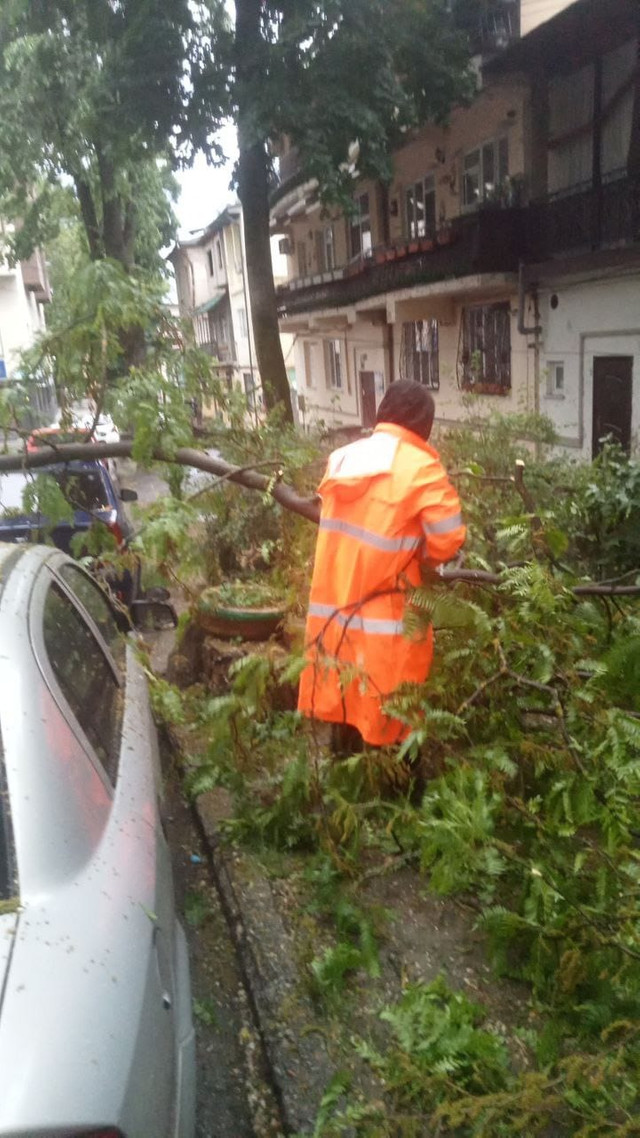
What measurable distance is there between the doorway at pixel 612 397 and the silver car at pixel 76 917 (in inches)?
410

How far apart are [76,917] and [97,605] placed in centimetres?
202

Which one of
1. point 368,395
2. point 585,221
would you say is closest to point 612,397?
point 585,221

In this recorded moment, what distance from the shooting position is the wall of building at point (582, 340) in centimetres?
1145

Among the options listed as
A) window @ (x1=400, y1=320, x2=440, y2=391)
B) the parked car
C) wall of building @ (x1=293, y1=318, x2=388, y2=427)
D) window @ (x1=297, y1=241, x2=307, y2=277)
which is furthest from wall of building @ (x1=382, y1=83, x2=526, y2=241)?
the parked car

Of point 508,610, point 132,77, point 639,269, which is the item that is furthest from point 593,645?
point 132,77

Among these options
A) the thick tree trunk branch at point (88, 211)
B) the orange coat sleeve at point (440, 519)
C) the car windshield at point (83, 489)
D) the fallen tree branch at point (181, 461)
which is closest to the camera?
the orange coat sleeve at point (440, 519)

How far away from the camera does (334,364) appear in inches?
1010

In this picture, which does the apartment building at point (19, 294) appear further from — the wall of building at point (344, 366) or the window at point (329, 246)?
the window at point (329, 246)

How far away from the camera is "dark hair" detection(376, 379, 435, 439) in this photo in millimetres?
3340

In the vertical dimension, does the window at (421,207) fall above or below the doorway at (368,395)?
above

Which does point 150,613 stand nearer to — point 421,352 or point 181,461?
point 181,461

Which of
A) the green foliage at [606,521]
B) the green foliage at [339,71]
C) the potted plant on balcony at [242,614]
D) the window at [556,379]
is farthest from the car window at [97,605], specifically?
the window at [556,379]

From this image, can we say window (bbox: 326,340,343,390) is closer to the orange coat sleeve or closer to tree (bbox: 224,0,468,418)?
tree (bbox: 224,0,468,418)

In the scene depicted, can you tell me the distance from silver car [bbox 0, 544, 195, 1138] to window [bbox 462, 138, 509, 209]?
1380 cm
